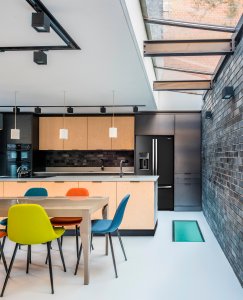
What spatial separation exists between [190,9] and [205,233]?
3.85 metres

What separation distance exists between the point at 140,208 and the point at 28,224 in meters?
2.79

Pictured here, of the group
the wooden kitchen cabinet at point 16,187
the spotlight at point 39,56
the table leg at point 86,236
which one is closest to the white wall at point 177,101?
the wooden kitchen cabinet at point 16,187

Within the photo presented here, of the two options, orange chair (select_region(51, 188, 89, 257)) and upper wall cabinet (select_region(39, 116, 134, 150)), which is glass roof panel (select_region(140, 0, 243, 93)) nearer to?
orange chair (select_region(51, 188, 89, 257))

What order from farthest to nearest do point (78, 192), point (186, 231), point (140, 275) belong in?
point (186, 231)
point (78, 192)
point (140, 275)

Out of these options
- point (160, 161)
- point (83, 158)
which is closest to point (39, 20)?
point (160, 161)

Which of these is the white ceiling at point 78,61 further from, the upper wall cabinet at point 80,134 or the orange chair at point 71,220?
the orange chair at point 71,220

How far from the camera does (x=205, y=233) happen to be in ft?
20.5

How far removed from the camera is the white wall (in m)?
9.16

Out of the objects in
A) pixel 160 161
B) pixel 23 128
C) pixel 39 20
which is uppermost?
pixel 39 20

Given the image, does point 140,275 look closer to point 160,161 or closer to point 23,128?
point 160,161

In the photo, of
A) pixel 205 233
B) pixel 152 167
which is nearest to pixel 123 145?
pixel 152 167

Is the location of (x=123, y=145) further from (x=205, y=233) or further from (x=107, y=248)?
(x=107, y=248)

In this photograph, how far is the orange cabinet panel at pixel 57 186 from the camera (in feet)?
20.4

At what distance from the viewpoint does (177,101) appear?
9203 mm
